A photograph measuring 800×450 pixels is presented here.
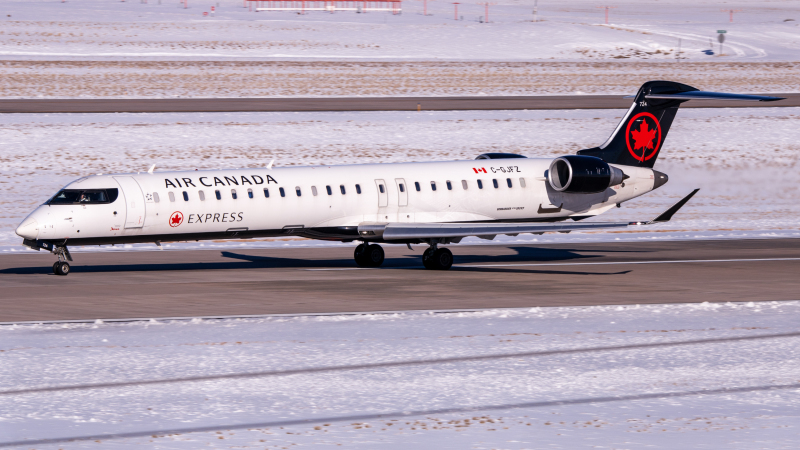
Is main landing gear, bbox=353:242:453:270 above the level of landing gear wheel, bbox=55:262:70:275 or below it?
below

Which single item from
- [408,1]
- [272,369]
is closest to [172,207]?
[272,369]

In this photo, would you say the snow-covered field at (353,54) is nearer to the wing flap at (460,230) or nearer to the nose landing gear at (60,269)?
the nose landing gear at (60,269)

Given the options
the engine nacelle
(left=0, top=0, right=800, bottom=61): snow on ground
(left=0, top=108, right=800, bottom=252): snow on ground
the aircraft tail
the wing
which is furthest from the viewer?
(left=0, top=0, right=800, bottom=61): snow on ground

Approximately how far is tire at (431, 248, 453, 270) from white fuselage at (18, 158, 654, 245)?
1.11 meters

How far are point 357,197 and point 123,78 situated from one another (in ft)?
Result: 130

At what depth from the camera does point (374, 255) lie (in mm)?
30875

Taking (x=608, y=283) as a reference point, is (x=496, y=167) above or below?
above

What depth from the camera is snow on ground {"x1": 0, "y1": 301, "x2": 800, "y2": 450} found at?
1357 centimetres

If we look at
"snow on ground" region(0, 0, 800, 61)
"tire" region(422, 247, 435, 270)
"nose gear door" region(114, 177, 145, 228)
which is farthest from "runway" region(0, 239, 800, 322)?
"snow on ground" region(0, 0, 800, 61)

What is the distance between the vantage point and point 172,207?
1083 inches

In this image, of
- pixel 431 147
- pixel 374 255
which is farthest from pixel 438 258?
pixel 431 147

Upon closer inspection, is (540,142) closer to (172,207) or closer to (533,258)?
(533,258)

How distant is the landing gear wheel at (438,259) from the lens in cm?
3006

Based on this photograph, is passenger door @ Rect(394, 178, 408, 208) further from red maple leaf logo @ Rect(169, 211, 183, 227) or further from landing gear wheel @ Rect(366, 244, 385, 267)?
red maple leaf logo @ Rect(169, 211, 183, 227)
